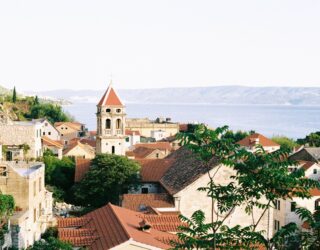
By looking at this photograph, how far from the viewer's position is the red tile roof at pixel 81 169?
4444 centimetres

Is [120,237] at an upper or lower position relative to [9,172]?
lower

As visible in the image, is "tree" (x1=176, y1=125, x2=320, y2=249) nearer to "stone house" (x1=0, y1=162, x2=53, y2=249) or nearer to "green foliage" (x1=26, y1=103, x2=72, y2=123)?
"stone house" (x1=0, y1=162, x2=53, y2=249)

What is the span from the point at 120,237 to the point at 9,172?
5714 mm

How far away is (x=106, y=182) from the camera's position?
41156 millimetres

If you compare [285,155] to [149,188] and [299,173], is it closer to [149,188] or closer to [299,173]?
[299,173]

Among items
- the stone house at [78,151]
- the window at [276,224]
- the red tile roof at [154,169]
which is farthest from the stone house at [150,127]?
the window at [276,224]

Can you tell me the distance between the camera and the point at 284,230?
36.0ft

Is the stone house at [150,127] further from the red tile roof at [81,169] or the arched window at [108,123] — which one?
the red tile roof at [81,169]

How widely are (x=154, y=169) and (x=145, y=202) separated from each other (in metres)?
10.5

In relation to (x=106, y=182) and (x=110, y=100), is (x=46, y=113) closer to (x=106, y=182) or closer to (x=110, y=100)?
(x=110, y=100)

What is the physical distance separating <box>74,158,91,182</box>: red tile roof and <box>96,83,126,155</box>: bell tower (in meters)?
6.54

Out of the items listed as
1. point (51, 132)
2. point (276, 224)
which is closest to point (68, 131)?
point (51, 132)

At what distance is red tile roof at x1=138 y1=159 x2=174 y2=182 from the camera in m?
42.9

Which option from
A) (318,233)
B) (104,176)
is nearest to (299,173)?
(318,233)
